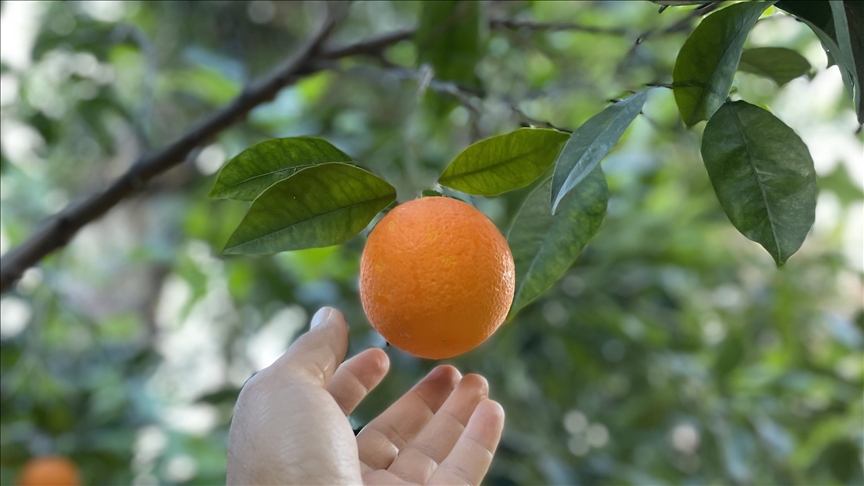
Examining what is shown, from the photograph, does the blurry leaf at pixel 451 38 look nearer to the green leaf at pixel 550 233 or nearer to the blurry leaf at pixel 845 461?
the green leaf at pixel 550 233

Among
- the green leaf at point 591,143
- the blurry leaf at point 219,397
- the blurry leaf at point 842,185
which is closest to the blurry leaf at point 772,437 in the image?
the blurry leaf at point 842,185

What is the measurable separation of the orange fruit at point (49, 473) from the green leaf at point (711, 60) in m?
1.07

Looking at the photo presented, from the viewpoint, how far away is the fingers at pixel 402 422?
574 mm

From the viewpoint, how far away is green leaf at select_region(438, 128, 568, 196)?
39 cm

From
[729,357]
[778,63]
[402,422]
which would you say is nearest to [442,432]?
[402,422]

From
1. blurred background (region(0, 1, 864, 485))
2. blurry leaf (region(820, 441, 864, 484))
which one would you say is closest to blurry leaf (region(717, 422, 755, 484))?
blurred background (region(0, 1, 864, 485))

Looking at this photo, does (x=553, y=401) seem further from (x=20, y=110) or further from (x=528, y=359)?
(x=20, y=110)

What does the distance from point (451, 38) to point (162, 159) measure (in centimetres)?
37

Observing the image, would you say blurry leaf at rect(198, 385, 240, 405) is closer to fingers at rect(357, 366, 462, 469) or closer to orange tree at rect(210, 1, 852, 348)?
fingers at rect(357, 366, 462, 469)

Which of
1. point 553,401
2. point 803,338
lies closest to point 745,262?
point 803,338

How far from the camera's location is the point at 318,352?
46 centimetres

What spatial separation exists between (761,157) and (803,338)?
46.8 inches

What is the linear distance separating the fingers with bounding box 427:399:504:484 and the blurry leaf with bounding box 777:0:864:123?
328mm

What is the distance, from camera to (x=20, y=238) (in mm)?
1515
